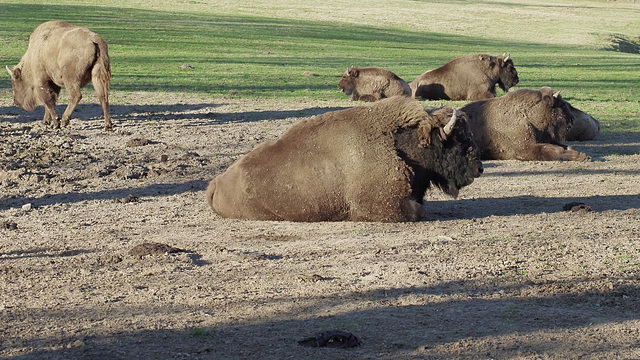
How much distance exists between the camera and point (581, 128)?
Result: 1480 cm

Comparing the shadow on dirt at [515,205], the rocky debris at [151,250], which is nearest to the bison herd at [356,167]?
the shadow on dirt at [515,205]

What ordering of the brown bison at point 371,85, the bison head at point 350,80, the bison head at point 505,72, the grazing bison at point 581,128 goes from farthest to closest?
1. the bison head at point 505,72
2. the bison head at point 350,80
3. the brown bison at point 371,85
4. the grazing bison at point 581,128

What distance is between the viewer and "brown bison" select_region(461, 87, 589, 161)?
13078 millimetres

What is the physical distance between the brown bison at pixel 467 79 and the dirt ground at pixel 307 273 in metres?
9.70

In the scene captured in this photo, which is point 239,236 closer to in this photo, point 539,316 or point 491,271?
point 491,271

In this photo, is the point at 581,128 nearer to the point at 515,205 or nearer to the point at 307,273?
the point at 515,205

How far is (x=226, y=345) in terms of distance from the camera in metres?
5.29

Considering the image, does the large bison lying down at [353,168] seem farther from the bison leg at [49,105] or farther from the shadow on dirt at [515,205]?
the bison leg at [49,105]

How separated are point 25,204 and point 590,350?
6923 mm

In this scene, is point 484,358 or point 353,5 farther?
point 353,5

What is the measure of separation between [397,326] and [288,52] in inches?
1198

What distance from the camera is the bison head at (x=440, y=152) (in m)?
8.88

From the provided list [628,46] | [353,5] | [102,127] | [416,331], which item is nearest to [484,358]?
[416,331]

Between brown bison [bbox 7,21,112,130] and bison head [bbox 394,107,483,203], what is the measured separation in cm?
797
